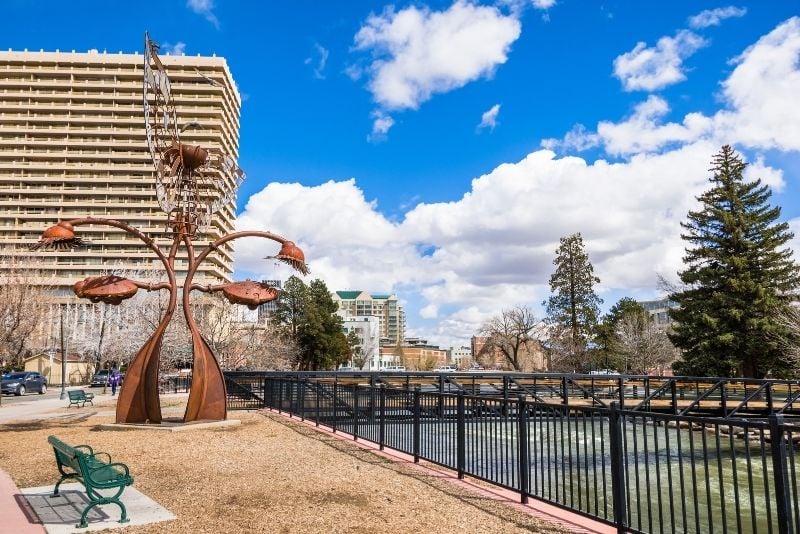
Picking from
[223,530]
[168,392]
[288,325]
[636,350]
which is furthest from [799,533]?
[288,325]

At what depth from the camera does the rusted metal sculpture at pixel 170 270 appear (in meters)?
15.0

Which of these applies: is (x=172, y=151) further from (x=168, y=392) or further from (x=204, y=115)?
(x=204, y=115)

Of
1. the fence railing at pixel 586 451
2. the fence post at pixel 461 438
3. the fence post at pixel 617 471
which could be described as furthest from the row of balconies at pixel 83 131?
the fence post at pixel 617 471

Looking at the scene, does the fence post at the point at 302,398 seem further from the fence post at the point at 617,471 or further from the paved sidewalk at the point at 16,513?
the fence post at the point at 617,471

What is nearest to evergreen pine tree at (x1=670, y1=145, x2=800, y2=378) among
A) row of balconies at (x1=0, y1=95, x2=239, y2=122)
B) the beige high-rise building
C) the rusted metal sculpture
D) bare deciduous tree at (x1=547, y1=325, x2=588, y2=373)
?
bare deciduous tree at (x1=547, y1=325, x2=588, y2=373)

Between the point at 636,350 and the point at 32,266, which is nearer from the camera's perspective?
the point at 32,266

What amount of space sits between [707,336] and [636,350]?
17.2 m

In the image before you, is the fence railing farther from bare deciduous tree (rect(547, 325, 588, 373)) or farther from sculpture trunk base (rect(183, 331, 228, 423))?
bare deciduous tree (rect(547, 325, 588, 373))

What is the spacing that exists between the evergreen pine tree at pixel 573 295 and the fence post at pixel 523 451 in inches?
2023

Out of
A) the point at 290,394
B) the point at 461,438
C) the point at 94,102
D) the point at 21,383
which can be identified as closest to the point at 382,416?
the point at 461,438

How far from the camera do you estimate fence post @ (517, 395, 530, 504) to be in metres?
7.29

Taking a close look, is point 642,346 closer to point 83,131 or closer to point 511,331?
point 511,331

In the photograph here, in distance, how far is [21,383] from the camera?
3562 centimetres

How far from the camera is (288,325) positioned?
217 ft
